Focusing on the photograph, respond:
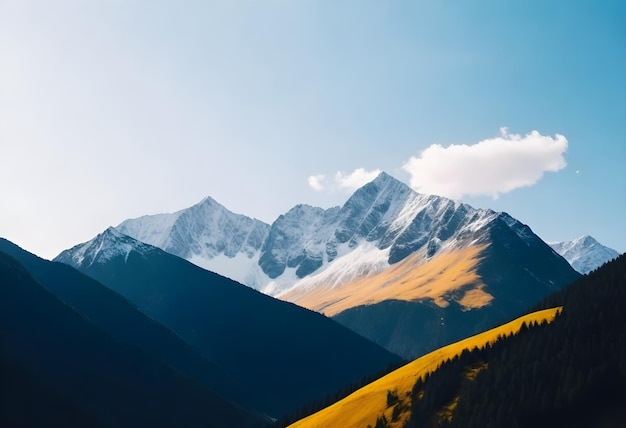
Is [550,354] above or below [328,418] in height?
above

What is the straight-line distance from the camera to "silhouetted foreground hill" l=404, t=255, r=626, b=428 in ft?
340

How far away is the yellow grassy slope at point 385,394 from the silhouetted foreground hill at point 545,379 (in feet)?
21.2

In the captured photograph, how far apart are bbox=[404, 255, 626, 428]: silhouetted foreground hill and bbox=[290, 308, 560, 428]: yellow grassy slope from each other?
6.48 metres

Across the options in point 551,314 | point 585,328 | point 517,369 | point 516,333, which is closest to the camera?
point 517,369

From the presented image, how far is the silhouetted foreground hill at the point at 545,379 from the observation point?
104 m

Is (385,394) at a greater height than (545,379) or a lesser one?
lesser

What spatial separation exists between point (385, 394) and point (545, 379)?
3434cm

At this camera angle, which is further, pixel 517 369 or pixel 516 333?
pixel 516 333

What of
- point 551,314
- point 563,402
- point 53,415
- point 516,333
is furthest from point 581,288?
point 53,415

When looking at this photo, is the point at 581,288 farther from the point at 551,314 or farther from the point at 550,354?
the point at 550,354

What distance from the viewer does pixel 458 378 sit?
124m

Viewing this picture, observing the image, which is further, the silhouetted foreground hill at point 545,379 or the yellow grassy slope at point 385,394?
the yellow grassy slope at point 385,394

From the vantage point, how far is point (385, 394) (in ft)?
440

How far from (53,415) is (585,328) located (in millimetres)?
152096
